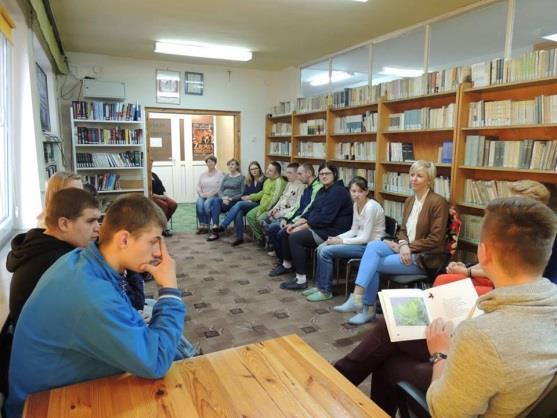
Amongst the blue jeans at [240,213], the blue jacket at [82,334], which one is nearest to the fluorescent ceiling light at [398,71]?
the blue jeans at [240,213]

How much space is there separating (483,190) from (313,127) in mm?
2950

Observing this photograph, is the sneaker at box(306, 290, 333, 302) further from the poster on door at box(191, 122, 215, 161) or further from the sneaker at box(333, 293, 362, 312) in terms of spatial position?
the poster on door at box(191, 122, 215, 161)

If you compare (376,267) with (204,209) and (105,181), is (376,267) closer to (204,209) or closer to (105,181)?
(204,209)

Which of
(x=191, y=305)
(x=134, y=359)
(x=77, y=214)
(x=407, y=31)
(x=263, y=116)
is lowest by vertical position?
(x=191, y=305)

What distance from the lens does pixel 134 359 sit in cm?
104

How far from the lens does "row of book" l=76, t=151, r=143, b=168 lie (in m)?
6.14

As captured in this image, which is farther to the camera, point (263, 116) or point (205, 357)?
point (263, 116)

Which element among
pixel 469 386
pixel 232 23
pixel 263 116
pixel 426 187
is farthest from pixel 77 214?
pixel 263 116

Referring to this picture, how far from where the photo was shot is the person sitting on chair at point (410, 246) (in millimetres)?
3158

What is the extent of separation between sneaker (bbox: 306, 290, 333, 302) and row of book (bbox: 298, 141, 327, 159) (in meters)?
2.41

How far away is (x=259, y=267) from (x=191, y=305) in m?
1.29

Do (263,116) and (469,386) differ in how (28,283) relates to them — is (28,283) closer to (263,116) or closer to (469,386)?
(469,386)

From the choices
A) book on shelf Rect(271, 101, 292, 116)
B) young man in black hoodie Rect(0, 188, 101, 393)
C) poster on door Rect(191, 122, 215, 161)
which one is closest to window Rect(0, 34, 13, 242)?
young man in black hoodie Rect(0, 188, 101, 393)

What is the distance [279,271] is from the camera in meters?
4.46
